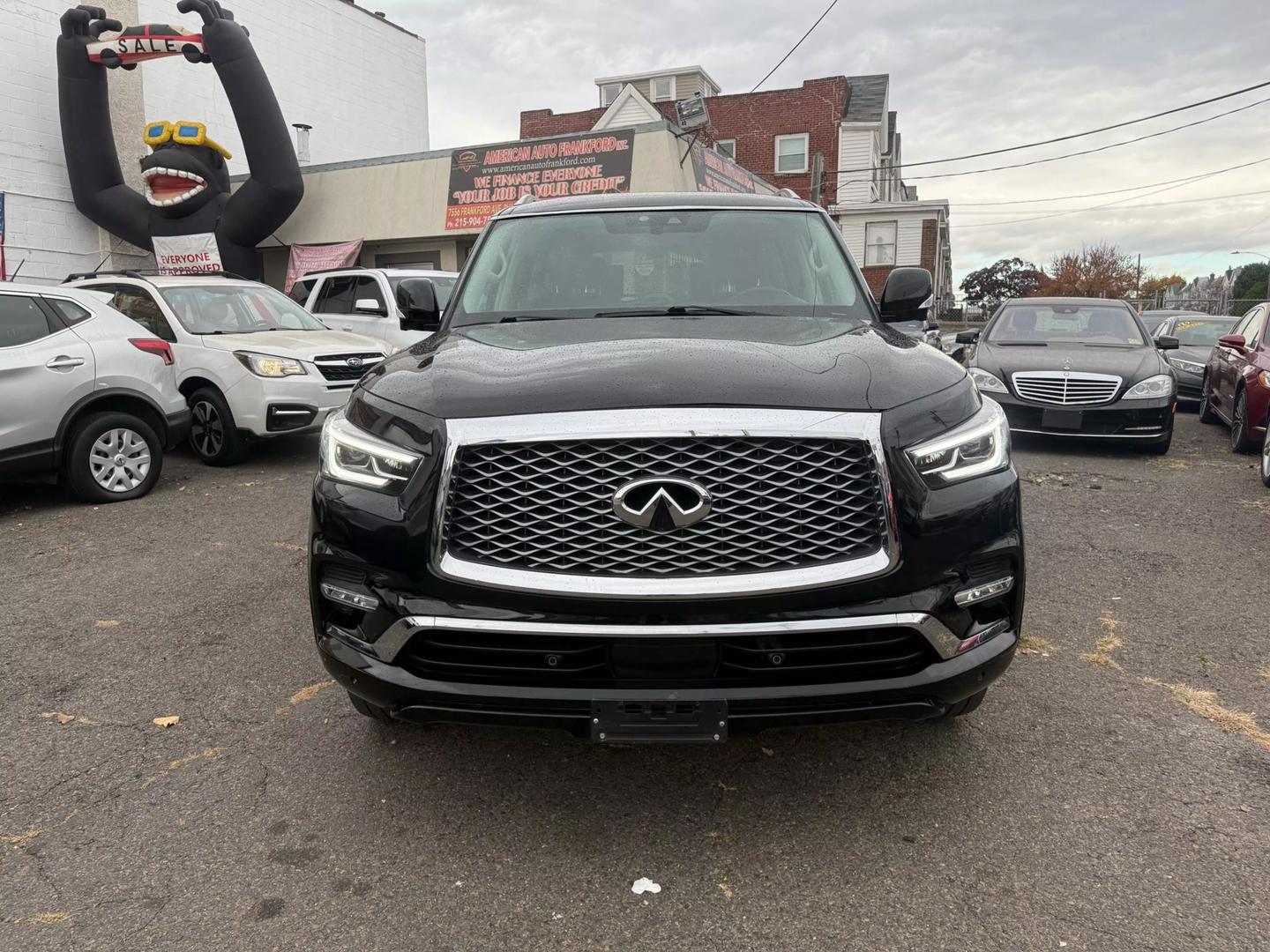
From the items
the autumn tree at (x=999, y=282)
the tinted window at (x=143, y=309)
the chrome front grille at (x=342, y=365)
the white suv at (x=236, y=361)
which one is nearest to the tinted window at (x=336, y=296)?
the white suv at (x=236, y=361)

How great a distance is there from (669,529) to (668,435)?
0.23 meters

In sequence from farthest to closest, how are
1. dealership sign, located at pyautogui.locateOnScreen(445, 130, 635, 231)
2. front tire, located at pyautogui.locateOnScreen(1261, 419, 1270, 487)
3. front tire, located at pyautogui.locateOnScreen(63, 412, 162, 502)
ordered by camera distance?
1. dealership sign, located at pyautogui.locateOnScreen(445, 130, 635, 231)
2. front tire, located at pyautogui.locateOnScreen(1261, 419, 1270, 487)
3. front tire, located at pyautogui.locateOnScreen(63, 412, 162, 502)

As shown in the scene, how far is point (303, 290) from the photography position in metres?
12.6

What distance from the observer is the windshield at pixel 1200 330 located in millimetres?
13641

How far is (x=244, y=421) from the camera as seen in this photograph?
26.7 ft

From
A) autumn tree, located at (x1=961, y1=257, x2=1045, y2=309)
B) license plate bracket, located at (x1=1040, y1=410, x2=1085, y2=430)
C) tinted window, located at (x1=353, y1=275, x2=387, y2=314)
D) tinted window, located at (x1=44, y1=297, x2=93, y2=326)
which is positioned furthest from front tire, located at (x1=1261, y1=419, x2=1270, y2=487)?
autumn tree, located at (x1=961, y1=257, x2=1045, y2=309)

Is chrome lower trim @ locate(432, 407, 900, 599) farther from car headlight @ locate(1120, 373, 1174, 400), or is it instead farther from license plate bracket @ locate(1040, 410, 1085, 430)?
car headlight @ locate(1120, 373, 1174, 400)

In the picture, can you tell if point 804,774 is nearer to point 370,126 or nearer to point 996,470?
point 996,470

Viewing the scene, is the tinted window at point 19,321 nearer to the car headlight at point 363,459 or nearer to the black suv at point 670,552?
the car headlight at point 363,459

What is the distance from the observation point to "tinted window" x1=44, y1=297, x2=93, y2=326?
6773 millimetres

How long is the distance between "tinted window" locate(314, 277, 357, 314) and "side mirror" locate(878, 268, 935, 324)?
348 inches

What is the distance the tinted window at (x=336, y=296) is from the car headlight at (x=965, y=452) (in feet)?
32.9

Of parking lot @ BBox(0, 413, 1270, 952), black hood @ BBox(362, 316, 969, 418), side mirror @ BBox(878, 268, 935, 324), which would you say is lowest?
parking lot @ BBox(0, 413, 1270, 952)

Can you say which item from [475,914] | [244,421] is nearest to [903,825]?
[475,914]
